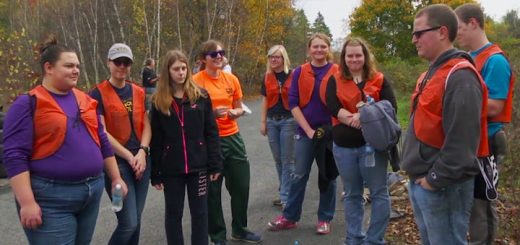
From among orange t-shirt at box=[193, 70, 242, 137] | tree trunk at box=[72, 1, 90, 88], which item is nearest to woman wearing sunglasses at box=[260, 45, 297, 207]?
orange t-shirt at box=[193, 70, 242, 137]

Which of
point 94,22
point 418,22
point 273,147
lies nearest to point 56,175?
point 418,22

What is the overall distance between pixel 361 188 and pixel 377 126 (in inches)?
28.3

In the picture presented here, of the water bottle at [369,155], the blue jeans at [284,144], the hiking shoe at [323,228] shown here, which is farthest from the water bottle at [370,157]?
the blue jeans at [284,144]

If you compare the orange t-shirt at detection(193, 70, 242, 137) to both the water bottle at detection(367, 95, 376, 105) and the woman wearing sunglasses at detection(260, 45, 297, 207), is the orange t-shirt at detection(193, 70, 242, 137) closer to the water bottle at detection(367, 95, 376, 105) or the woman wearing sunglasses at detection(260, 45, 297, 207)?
the woman wearing sunglasses at detection(260, 45, 297, 207)

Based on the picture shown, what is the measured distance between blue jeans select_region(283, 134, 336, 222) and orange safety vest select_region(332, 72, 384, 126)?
96 centimetres

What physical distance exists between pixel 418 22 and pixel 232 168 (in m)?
2.50

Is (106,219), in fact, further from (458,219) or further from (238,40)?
(238,40)

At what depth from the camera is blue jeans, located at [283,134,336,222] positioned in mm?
5031

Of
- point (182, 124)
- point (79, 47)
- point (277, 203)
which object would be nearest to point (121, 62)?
point (182, 124)

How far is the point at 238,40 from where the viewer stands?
28.4 meters

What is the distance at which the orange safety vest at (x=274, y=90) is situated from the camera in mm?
5809

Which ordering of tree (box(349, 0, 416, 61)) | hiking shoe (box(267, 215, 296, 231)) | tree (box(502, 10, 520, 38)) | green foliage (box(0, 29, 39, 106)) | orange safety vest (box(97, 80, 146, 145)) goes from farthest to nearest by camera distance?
tree (box(349, 0, 416, 61)) < tree (box(502, 10, 520, 38)) < green foliage (box(0, 29, 39, 106)) < hiking shoe (box(267, 215, 296, 231)) < orange safety vest (box(97, 80, 146, 145))

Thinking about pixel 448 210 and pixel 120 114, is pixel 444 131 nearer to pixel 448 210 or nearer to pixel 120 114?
pixel 448 210

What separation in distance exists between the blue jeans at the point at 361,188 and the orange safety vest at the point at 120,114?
70.3 inches
